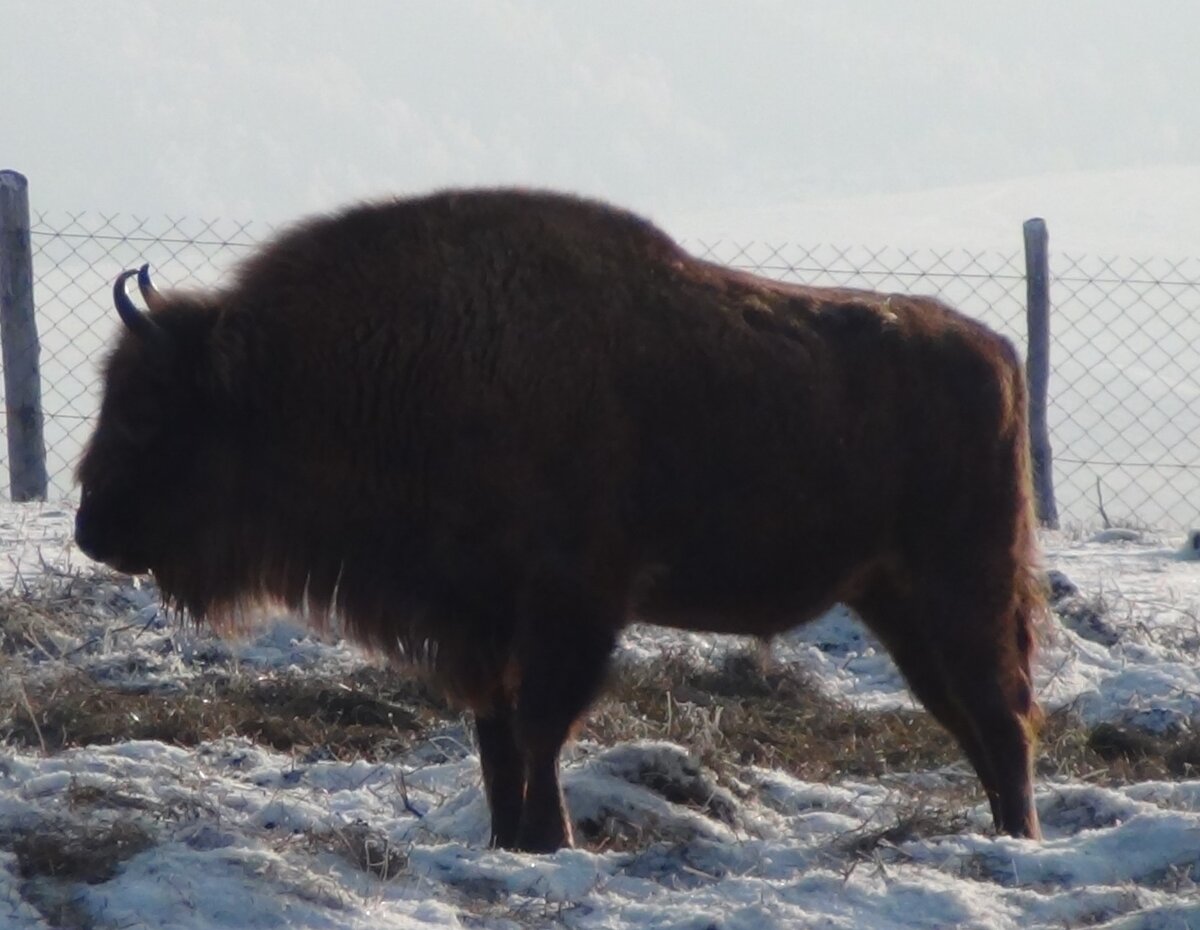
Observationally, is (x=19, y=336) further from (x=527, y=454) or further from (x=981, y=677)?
(x=981, y=677)

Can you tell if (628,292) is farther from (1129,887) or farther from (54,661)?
(54,661)

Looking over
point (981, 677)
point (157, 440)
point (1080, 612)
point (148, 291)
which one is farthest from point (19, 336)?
point (981, 677)

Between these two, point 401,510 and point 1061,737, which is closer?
point 401,510

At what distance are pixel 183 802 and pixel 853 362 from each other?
79.7 inches

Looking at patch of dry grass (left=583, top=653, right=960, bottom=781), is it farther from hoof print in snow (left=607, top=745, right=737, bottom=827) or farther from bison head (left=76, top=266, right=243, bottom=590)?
bison head (left=76, top=266, right=243, bottom=590)

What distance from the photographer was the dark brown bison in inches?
180

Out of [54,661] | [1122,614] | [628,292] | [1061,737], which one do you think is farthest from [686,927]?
[1122,614]

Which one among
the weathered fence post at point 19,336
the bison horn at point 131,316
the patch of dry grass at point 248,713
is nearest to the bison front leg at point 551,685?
the patch of dry grass at point 248,713

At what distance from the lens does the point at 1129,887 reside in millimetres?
3812

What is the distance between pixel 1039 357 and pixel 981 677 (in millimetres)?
4386

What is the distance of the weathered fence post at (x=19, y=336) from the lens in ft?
27.7

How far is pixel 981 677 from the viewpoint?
17.1 feet

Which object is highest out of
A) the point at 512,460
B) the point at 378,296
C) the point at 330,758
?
the point at 378,296

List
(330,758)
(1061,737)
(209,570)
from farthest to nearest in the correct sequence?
1. (1061,737)
2. (330,758)
3. (209,570)
